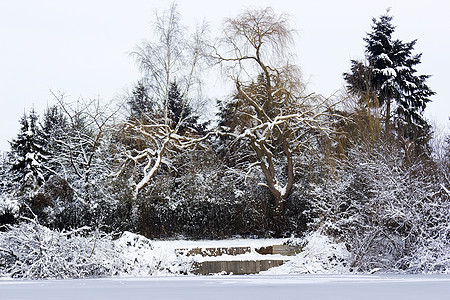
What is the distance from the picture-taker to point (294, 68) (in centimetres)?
2138

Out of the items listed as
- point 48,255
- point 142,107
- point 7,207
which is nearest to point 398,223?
point 48,255

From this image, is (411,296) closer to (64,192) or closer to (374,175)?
(374,175)

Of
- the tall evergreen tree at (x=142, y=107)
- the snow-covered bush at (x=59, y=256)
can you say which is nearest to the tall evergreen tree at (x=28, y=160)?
the tall evergreen tree at (x=142, y=107)

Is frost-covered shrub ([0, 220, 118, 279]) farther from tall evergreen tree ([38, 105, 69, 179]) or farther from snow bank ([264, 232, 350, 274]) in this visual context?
tall evergreen tree ([38, 105, 69, 179])

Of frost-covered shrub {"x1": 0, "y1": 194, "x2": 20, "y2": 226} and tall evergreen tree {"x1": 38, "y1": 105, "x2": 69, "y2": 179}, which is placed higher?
tall evergreen tree {"x1": 38, "y1": 105, "x2": 69, "y2": 179}

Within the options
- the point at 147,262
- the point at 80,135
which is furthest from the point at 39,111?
the point at 147,262

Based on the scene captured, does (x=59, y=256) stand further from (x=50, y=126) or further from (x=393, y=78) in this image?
(x=50, y=126)

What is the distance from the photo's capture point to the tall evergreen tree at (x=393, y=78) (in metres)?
26.3

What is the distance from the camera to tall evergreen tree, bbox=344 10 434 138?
1035 inches

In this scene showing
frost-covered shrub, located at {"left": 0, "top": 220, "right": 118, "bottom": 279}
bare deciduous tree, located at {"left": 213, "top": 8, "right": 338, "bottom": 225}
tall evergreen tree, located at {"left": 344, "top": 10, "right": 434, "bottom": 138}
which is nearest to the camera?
frost-covered shrub, located at {"left": 0, "top": 220, "right": 118, "bottom": 279}

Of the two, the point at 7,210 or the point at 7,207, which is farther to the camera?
the point at 7,210

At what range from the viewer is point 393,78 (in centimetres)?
2686

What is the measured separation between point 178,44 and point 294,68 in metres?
4.99

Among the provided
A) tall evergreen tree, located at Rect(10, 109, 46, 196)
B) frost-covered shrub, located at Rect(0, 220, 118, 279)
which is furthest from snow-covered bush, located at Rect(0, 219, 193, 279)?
tall evergreen tree, located at Rect(10, 109, 46, 196)
